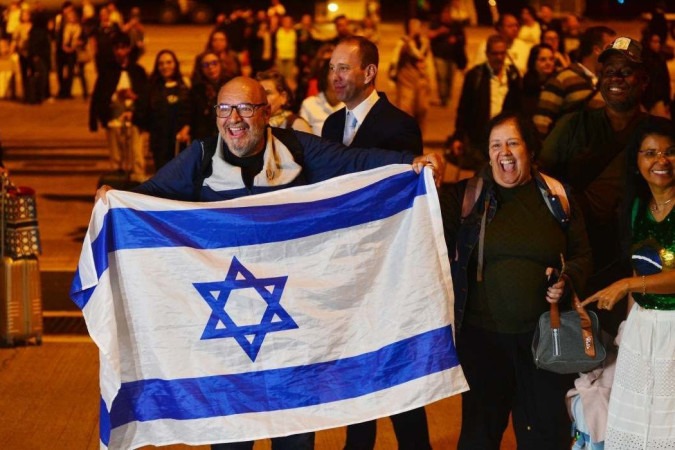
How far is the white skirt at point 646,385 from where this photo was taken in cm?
538

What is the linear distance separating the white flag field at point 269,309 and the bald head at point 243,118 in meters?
0.24

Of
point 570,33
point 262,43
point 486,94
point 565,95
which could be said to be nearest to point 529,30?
point 570,33

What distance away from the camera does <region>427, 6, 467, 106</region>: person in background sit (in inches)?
888

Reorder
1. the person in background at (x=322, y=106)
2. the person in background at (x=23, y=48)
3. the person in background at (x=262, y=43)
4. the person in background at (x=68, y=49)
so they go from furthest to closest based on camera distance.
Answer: the person in background at (x=262, y=43), the person in background at (x=68, y=49), the person in background at (x=23, y=48), the person in background at (x=322, y=106)

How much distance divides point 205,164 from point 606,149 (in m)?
2.05

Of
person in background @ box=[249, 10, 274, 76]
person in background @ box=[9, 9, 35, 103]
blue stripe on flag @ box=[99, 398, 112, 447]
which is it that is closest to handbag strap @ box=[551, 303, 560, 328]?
blue stripe on flag @ box=[99, 398, 112, 447]

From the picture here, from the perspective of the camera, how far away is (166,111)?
476 inches

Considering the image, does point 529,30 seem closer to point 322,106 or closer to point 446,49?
point 446,49

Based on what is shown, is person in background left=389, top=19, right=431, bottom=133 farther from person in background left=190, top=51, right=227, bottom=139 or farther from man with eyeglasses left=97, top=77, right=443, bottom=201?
man with eyeglasses left=97, top=77, right=443, bottom=201

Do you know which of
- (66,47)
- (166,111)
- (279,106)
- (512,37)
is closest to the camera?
(279,106)

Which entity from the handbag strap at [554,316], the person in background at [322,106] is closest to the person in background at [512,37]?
the person in background at [322,106]

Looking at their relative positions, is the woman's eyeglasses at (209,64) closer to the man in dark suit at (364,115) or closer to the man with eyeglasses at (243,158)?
the man in dark suit at (364,115)

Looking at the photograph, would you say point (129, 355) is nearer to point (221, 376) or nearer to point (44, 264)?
point (221, 376)

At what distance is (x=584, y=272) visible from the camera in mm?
5484
